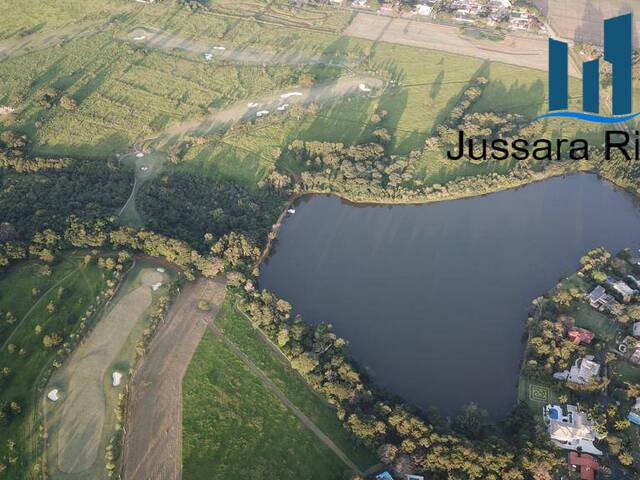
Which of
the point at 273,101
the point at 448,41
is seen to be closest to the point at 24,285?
the point at 273,101

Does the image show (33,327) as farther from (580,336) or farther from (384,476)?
(580,336)

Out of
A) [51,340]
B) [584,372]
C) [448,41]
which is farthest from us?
[448,41]

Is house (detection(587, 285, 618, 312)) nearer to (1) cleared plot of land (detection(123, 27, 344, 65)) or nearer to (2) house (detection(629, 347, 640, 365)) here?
(2) house (detection(629, 347, 640, 365))

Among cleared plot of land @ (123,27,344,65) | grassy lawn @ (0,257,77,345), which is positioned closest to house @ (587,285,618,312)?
grassy lawn @ (0,257,77,345)

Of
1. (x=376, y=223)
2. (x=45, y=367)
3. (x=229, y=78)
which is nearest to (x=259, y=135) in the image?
(x=229, y=78)

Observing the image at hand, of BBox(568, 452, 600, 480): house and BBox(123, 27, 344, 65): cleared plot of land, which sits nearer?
BBox(568, 452, 600, 480): house

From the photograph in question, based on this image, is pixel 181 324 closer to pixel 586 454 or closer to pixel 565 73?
pixel 586 454

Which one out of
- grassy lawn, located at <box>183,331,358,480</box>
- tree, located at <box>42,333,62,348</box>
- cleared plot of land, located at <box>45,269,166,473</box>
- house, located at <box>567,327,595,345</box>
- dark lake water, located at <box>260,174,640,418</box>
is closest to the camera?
grassy lawn, located at <box>183,331,358,480</box>
